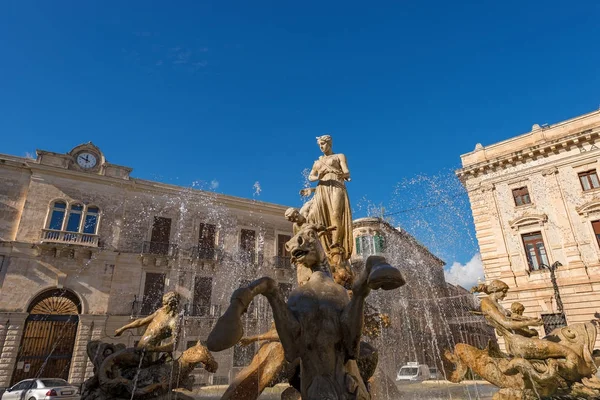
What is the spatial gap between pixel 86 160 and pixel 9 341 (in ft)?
34.2

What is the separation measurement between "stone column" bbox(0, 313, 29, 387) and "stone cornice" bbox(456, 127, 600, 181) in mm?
25549

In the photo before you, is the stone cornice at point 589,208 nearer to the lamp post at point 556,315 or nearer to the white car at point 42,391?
the lamp post at point 556,315

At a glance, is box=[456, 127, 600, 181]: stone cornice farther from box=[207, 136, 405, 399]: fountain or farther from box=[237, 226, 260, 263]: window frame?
box=[207, 136, 405, 399]: fountain

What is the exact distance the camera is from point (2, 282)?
59.0 feet

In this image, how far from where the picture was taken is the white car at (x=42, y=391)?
12.3 meters

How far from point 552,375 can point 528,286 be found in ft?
57.2

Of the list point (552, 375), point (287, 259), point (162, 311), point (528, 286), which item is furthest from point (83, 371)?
point (528, 286)

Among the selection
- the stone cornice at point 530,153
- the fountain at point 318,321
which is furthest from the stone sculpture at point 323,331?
the stone cornice at point 530,153

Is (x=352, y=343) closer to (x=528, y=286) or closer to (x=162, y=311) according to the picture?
(x=162, y=311)

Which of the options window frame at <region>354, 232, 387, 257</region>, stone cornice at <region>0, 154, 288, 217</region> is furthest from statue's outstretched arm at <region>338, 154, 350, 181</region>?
window frame at <region>354, 232, 387, 257</region>

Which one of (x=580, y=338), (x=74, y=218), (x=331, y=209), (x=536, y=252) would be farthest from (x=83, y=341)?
(x=536, y=252)

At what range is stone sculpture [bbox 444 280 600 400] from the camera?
424 centimetres

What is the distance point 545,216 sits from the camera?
19422 millimetres

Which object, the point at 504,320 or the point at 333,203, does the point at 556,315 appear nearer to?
the point at 504,320
